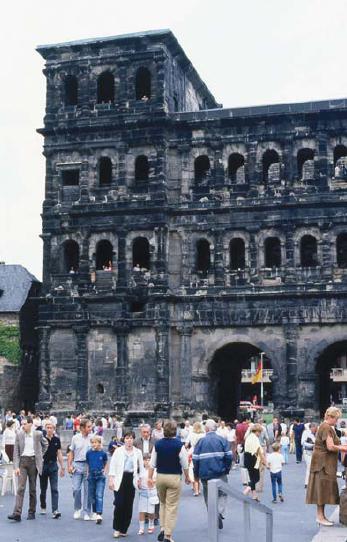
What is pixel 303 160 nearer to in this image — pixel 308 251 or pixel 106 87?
pixel 308 251

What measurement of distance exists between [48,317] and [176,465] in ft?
99.8

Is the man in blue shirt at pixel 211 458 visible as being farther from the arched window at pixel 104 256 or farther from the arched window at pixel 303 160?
the arched window at pixel 104 256

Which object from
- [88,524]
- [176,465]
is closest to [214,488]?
[176,465]

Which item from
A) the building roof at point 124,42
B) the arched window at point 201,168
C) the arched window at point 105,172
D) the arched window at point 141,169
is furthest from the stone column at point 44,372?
the building roof at point 124,42

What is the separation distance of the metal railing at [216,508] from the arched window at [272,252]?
32698 mm

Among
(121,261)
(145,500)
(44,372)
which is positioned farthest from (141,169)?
(145,500)

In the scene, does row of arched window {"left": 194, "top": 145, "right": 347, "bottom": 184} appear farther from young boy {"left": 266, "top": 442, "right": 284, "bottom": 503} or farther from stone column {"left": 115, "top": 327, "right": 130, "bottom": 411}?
young boy {"left": 266, "top": 442, "right": 284, "bottom": 503}

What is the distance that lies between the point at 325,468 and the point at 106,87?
35257 millimetres

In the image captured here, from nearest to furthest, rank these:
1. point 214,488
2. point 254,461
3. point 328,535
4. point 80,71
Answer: point 214,488 → point 328,535 → point 254,461 → point 80,71

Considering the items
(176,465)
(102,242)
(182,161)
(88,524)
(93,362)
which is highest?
(182,161)

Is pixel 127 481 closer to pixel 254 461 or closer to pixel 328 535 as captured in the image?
pixel 328 535

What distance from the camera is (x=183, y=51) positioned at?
153ft

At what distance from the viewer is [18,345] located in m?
49.2

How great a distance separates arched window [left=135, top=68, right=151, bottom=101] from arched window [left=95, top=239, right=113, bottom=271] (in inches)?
291
